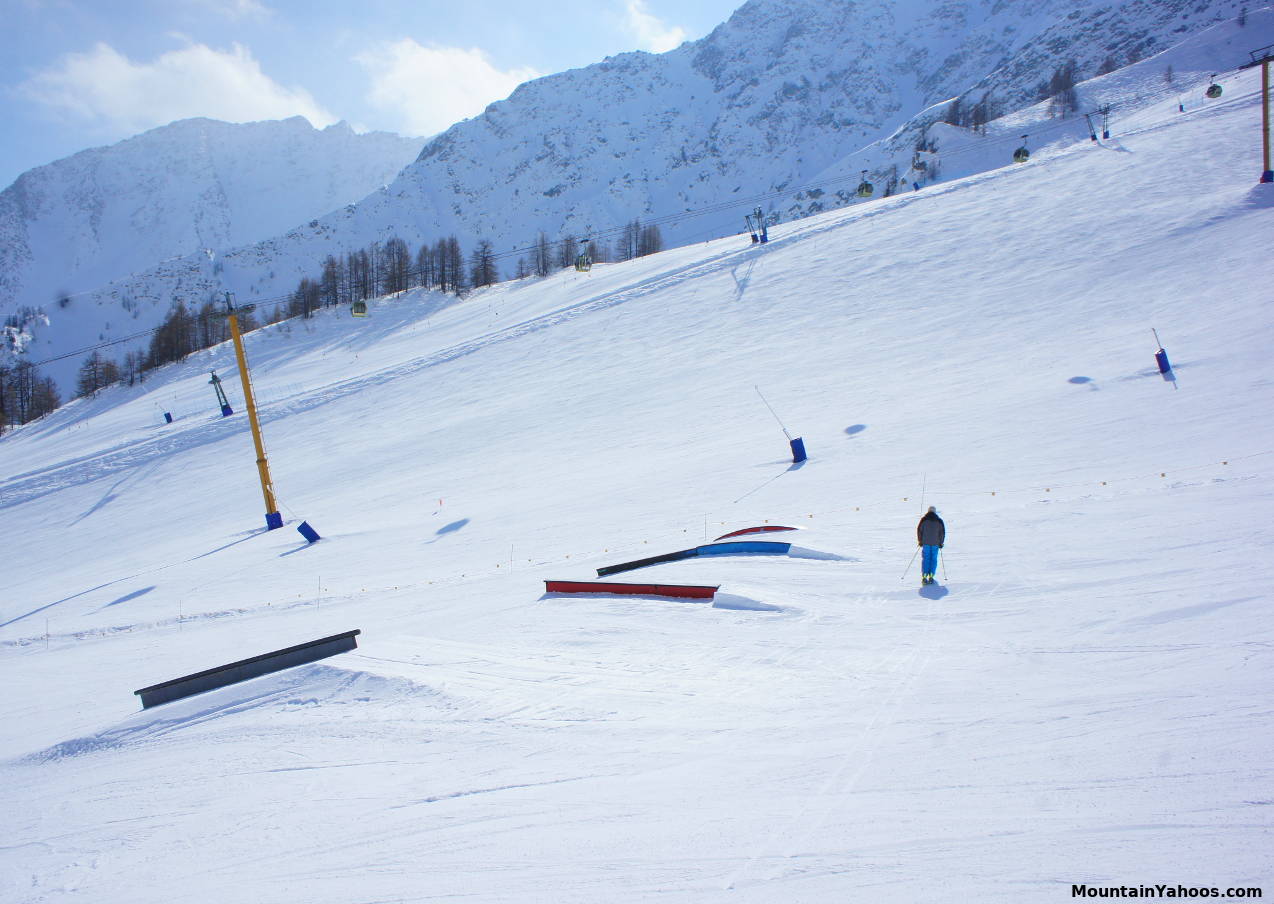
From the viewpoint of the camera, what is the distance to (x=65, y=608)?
17.4 metres

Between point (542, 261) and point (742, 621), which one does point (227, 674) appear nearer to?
point (742, 621)

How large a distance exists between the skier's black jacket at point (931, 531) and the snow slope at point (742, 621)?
661 mm

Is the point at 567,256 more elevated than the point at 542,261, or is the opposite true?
the point at 567,256

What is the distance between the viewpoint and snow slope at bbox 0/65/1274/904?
180 inches

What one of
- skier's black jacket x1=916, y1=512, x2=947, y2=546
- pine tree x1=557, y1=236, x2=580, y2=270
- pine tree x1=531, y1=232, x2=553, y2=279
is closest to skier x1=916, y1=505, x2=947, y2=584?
skier's black jacket x1=916, y1=512, x2=947, y2=546

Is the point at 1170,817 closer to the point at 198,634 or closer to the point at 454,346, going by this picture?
the point at 198,634

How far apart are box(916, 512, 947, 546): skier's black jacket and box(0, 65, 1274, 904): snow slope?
661 millimetres

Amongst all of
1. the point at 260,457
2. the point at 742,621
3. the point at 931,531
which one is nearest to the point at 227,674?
the point at 742,621

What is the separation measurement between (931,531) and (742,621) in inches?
102

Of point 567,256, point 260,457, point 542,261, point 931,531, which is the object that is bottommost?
point 931,531

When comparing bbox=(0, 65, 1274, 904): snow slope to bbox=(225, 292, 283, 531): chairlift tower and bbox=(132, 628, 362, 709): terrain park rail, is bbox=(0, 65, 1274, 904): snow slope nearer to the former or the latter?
bbox=(132, 628, 362, 709): terrain park rail

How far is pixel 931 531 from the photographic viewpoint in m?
8.68

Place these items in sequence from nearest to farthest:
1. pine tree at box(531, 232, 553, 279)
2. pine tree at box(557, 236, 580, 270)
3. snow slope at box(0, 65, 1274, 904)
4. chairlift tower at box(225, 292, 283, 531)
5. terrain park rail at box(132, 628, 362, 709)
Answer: snow slope at box(0, 65, 1274, 904) → terrain park rail at box(132, 628, 362, 709) → chairlift tower at box(225, 292, 283, 531) → pine tree at box(531, 232, 553, 279) → pine tree at box(557, 236, 580, 270)

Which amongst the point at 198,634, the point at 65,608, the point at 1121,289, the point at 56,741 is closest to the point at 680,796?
the point at 56,741
